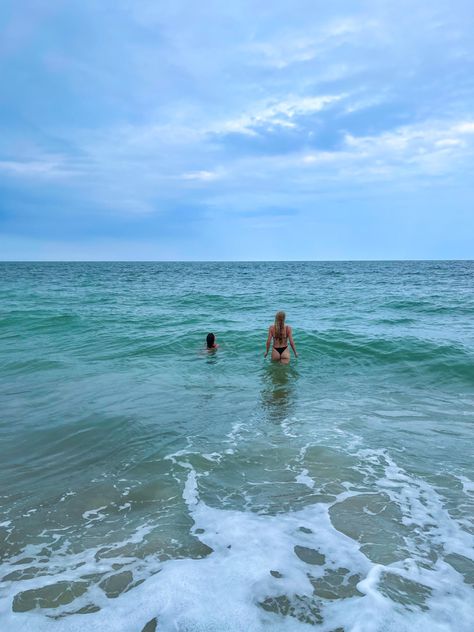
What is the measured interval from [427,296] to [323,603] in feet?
84.4

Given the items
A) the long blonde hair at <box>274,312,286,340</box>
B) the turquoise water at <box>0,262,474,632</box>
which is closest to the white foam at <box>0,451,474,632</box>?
the turquoise water at <box>0,262,474,632</box>

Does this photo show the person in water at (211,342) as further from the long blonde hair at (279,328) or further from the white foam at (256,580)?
the white foam at (256,580)

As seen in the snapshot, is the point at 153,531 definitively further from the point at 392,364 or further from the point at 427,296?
the point at 427,296

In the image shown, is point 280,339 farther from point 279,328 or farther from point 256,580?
point 256,580

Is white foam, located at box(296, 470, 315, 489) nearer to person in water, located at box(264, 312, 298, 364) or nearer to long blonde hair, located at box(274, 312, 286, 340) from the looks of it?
person in water, located at box(264, 312, 298, 364)

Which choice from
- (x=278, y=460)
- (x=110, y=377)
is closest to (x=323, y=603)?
(x=278, y=460)

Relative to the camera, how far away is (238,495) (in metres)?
4.82

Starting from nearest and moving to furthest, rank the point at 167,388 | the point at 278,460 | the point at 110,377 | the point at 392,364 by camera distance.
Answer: the point at 278,460, the point at 167,388, the point at 110,377, the point at 392,364

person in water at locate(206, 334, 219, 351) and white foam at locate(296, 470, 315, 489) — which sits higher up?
person in water at locate(206, 334, 219, 351)

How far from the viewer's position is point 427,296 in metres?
26.2

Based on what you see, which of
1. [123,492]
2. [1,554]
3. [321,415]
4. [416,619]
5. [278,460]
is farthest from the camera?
[321,415]

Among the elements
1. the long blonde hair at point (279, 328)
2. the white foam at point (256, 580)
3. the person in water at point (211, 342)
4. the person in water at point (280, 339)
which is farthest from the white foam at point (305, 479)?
the person in water at point (211, 342)

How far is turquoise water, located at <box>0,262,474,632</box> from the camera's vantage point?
319 centimetres

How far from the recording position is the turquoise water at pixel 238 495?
10.5 feet
